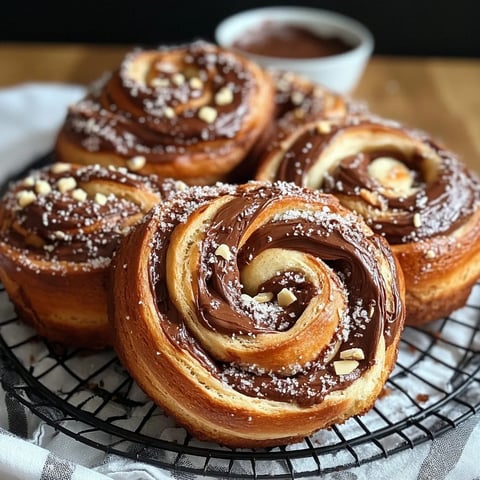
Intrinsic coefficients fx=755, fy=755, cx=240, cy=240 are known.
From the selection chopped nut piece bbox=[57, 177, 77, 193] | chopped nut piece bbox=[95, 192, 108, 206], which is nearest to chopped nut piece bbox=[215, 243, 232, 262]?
chopped nut piece bbox=[95, 192, 108, 206]

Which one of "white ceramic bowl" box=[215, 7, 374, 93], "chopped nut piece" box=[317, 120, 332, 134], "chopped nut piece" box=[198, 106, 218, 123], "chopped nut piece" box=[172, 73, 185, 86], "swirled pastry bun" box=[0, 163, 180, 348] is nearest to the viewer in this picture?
"swirled pastry bun" box=[0, 163, 180, 348]

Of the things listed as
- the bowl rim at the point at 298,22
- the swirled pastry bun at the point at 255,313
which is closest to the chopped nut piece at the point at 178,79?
the swirled pastry bun at the point at 255,313

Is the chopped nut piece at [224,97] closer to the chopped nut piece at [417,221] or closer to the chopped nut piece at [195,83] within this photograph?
the chopped nut piece at [195,83]

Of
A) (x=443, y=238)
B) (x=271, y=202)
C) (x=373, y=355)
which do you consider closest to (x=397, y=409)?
(x=373, y=355)

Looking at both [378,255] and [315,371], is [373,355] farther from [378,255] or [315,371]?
[378,255]

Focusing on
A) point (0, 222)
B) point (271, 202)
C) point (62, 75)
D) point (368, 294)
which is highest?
point (271, 202)

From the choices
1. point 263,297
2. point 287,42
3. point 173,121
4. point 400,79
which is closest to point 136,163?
point 173,121

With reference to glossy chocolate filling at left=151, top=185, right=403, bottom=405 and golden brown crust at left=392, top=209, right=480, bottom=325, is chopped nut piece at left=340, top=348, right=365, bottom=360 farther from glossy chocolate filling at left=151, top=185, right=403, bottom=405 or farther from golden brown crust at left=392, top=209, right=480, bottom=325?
golden brown crust at left=392, top=209, right=480, bottom=325
